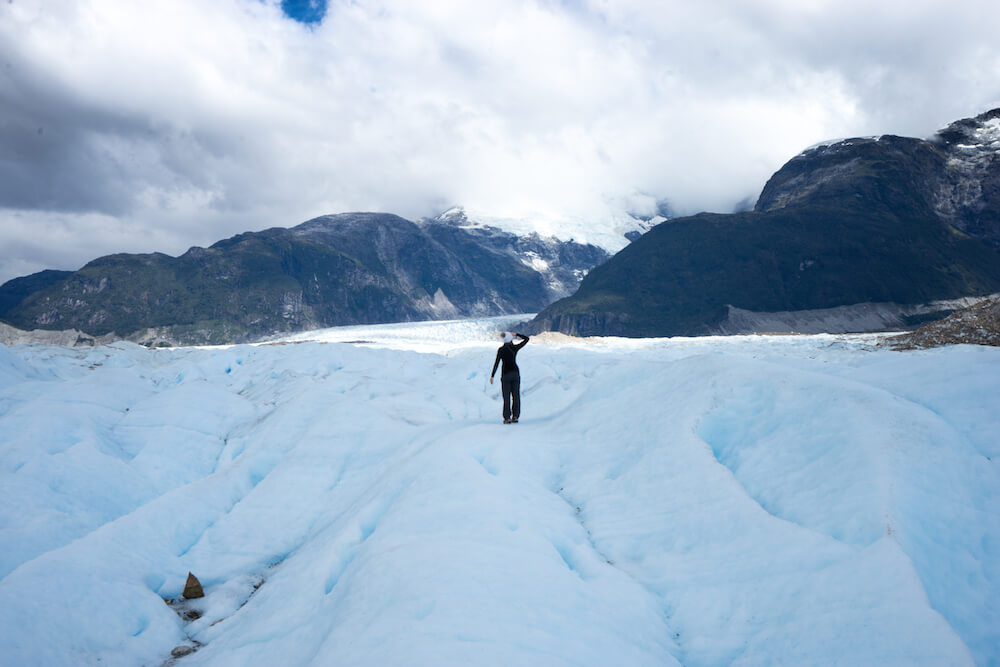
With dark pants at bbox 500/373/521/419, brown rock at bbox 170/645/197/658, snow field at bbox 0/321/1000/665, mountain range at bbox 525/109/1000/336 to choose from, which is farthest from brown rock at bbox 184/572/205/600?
mountain range at bbox 525/109/1000/336

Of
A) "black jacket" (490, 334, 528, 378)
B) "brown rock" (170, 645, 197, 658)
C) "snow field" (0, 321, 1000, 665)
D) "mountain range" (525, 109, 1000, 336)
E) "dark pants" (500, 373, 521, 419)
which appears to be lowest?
"brown rock" (170, 645, 197, 658)

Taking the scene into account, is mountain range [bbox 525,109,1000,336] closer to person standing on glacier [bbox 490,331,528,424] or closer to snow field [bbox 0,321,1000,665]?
person standing on glacier [bbox 490,331,528,424]

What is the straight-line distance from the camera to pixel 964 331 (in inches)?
1188

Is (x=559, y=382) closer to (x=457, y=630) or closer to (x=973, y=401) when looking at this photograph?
(x=973, y=401)

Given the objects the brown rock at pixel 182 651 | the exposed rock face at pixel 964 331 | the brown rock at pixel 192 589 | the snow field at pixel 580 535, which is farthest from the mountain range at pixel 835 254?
the brown rock at pixel 182 651

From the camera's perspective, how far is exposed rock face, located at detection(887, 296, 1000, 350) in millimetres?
28275

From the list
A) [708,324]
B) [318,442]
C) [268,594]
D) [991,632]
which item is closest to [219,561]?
[268,594]

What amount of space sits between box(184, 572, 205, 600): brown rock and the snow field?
27 cm

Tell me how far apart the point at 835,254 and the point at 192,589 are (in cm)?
18843

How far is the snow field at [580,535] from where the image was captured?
617 cm

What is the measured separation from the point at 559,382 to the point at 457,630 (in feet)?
56.4

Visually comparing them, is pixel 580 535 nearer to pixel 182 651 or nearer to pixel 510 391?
pixel 510 391

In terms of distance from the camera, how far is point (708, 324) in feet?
504

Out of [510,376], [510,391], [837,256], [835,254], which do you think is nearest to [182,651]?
[510,391]
